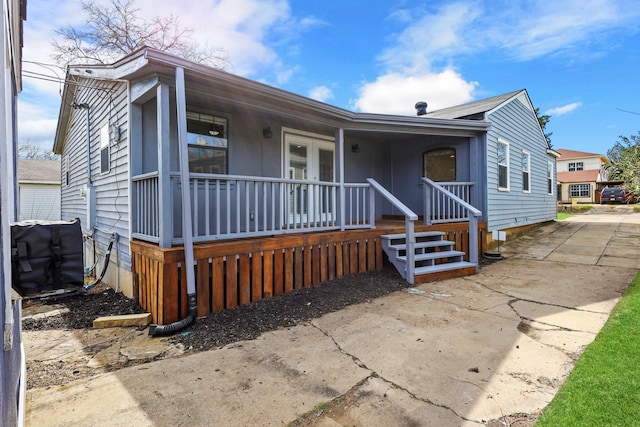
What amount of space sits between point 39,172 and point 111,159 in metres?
17.5

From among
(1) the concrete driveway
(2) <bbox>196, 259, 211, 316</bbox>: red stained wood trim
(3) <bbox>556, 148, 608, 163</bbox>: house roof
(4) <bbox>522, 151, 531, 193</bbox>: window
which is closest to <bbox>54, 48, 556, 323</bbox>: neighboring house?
(2) <bbox>196, 259, 211, 316</bbox>: red stained wood trim

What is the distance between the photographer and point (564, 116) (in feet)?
98.5

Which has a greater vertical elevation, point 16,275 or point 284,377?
point 16,275

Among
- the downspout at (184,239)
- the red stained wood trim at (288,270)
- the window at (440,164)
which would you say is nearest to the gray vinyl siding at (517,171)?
the window at (440,164)

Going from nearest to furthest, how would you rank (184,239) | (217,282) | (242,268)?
(184,239) → (217,282) → (242,268)

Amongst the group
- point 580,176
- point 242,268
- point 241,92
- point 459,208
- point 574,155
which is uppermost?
point 574,155

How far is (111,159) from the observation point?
5.61 meters

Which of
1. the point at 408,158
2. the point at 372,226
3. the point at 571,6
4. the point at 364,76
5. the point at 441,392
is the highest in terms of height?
the point at 364,76

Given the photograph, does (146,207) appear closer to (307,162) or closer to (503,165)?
(307,162)

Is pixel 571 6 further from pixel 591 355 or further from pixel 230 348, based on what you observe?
pixel 230 348

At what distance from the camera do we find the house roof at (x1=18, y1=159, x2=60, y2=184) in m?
16.9

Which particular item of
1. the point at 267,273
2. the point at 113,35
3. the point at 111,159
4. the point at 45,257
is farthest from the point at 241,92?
the point at 113,35

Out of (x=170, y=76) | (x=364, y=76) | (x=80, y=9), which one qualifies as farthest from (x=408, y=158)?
(x=80, y=9)

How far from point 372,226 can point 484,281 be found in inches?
85.2
